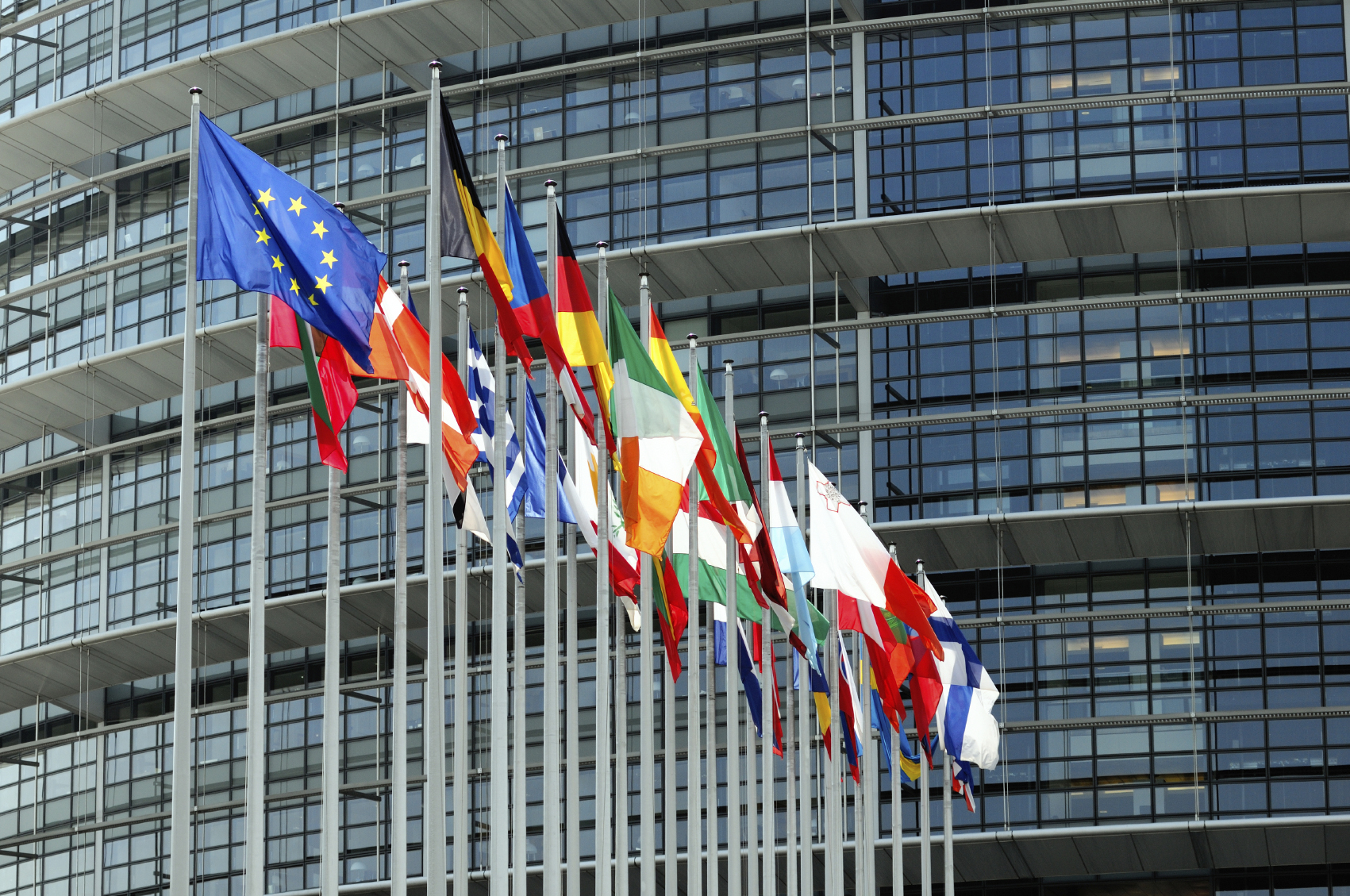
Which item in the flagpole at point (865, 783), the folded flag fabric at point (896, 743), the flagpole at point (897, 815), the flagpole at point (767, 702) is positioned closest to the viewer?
the flagpole at point (767, 702)

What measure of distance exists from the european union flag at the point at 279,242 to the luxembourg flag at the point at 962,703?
14.9 metres

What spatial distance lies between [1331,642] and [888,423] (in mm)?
9988

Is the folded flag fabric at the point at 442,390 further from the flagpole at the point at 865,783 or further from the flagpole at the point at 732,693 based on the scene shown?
the flagpole at the point at 865,783

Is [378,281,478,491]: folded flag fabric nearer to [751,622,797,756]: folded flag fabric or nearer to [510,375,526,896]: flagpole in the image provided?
[510,375,526,896]: flagpole

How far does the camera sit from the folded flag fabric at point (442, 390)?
17875 millimetres

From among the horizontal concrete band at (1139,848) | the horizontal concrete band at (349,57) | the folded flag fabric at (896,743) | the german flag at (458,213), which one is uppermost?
the horizontal concrete band at (349,57)

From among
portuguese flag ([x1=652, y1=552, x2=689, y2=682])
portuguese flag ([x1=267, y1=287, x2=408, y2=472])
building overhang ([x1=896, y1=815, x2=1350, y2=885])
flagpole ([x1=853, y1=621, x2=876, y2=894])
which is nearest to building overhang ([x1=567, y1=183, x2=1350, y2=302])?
building overhang ([x1=896, y1=815, x2=1350, y2=885])

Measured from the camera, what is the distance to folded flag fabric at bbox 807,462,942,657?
81.4 ft

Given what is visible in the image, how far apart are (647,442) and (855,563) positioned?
6.43 m

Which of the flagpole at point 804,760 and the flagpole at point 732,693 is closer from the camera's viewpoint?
the flagpole at point 732,693

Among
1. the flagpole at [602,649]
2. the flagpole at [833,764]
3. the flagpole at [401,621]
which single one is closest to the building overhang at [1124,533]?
the flagpole at [833,764]

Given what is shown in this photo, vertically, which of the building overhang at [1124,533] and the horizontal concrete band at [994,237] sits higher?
the horizontal concrete band at [994,237]

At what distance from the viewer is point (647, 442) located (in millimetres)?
19297

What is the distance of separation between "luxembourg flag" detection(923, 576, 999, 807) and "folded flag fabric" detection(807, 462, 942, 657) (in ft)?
13.0
